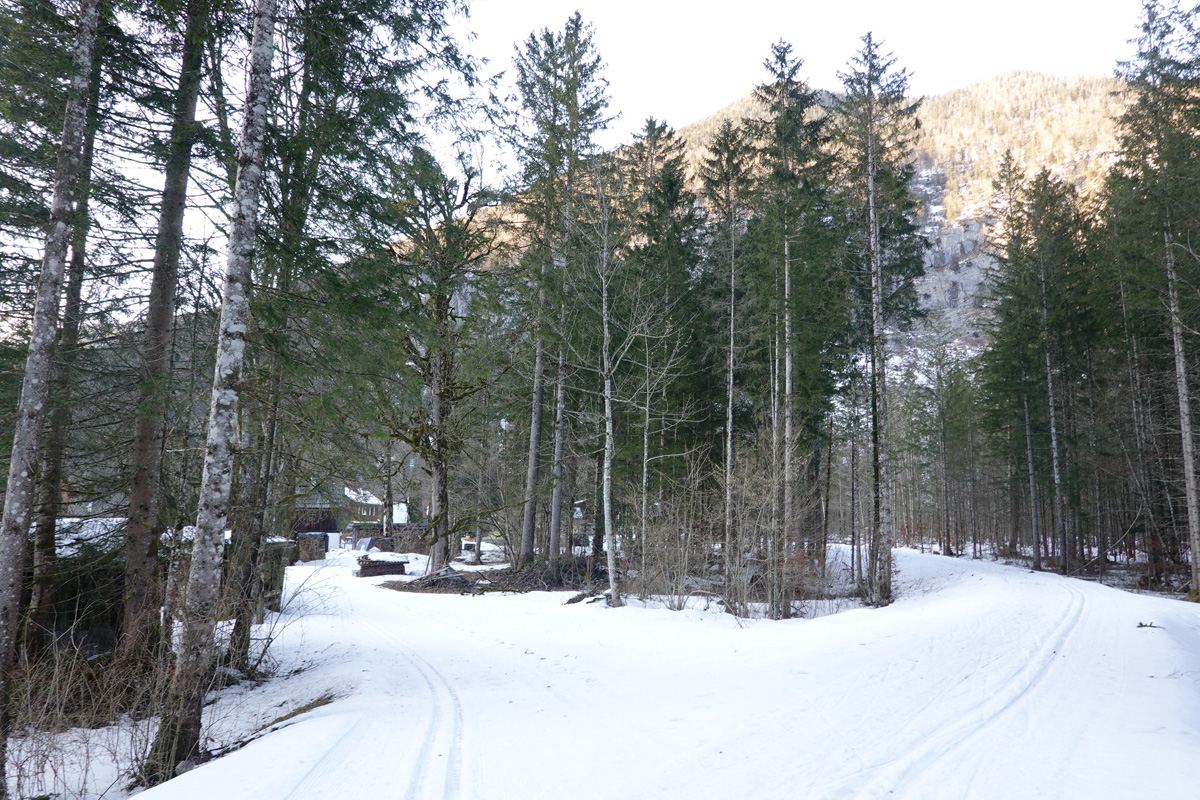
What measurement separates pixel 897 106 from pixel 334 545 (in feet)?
124

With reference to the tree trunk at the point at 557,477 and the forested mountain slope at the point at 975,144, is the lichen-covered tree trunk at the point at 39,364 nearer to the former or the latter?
the tree trunk at the point at 557,477

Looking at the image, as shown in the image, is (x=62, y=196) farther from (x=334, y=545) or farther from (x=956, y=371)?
(x=956, y=371)

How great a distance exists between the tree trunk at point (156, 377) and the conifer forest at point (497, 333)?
5 centimetres

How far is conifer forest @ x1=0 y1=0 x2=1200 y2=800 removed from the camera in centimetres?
595

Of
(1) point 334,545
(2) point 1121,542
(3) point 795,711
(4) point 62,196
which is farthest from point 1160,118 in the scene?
(1) point 334,545

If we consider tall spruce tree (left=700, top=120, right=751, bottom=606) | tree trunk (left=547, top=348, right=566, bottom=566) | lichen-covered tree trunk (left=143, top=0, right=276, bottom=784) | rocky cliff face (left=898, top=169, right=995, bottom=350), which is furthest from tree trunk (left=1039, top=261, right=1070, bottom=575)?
rocky cliff face (left=898, top=169, right=995, bottom=350)

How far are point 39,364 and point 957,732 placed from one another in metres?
8.90

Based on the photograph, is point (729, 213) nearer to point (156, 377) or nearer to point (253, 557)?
point (253, 557)

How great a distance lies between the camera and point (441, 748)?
Result: 4465 mm

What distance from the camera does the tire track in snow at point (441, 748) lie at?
366 centimetres

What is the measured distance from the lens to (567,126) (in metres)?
17.6

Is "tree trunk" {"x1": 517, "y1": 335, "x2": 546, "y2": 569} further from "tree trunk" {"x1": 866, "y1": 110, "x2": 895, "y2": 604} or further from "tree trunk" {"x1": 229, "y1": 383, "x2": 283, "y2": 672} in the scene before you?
"tree trunk" {"x1": 866, "y1": 110, "x2": 895, "y2": 604}

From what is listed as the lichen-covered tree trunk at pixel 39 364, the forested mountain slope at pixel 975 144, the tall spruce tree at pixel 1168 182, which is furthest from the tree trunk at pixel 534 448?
the forested mountain slope at pixel 975 144

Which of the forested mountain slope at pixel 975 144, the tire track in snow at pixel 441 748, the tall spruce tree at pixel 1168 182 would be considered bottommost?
the tire track in snow at pixel 441 748
